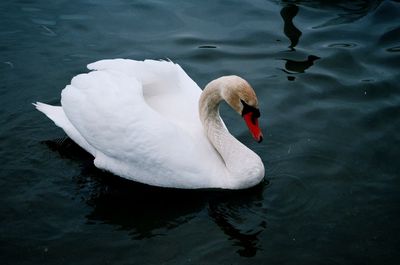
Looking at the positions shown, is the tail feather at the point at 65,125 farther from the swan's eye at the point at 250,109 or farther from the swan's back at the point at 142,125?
the swan's eye at the point at 250,109

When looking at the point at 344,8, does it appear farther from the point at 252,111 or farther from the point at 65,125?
the point at 65,125

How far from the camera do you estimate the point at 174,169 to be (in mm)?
5434

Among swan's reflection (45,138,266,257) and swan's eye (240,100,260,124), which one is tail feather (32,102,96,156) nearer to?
swan's reflection (45,138,266,257)

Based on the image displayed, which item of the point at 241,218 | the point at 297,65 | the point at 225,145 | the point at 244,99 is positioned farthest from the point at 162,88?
the point at 297,65

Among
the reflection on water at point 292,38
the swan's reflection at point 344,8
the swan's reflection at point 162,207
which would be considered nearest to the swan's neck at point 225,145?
the swan's reflection at point 162,207

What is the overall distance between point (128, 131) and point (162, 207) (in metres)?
0.84

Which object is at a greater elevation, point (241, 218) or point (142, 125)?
point (142, 125)

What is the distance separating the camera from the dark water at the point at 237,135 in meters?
5.07

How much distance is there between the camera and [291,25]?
9453mm

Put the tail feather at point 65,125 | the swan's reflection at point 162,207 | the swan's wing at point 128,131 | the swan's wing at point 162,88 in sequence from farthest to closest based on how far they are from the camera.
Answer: the tail feather at point 65,125, the swan's wing at point 162,88, the swan's wing at point 128,131, the swan's reflection at point 162,207

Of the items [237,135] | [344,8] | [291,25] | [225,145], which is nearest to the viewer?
[225,145]

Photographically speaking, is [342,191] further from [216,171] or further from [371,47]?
[371,47]

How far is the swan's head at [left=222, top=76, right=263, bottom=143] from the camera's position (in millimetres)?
5434

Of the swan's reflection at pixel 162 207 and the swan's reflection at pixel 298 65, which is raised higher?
the swan's reflection at pixel 298 65
